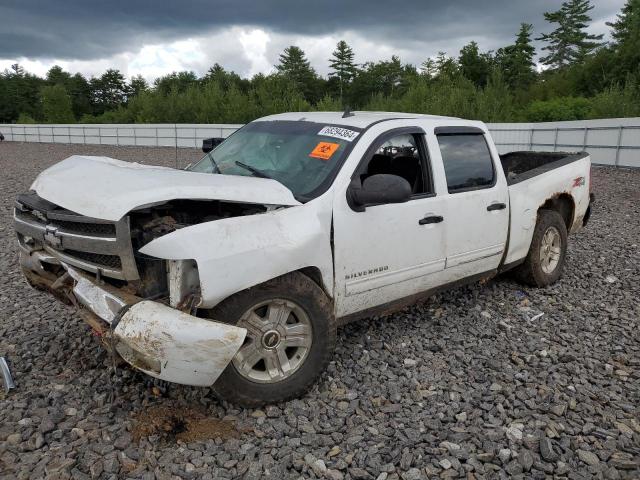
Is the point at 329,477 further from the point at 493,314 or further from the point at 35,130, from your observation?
the point at 35,130

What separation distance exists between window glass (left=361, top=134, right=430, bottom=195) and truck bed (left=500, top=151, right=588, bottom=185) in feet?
5.37

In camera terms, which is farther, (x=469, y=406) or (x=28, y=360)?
(x=28, y=360)

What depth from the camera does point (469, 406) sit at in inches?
130

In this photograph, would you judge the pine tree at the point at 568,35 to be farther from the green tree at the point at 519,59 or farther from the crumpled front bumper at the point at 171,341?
the crumpled front bumper at the point at 171,341

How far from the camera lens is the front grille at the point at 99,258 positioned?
3.00 meters

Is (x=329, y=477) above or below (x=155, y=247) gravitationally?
below

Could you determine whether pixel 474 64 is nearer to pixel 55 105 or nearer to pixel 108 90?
pixel 55 105

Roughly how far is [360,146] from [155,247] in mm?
1640

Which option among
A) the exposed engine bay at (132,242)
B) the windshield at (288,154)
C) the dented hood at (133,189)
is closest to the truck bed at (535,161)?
the windshield at (288,154)

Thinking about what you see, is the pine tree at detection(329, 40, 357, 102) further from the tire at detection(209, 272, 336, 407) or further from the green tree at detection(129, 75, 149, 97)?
the tire at detection(209, 272, 336, 407)

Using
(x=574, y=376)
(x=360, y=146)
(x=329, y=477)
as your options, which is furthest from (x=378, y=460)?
(x=360, y=146)

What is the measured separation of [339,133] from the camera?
380 centimetres

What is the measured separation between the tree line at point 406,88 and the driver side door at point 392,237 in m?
4.86

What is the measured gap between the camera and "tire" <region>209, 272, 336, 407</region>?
9.73ft
